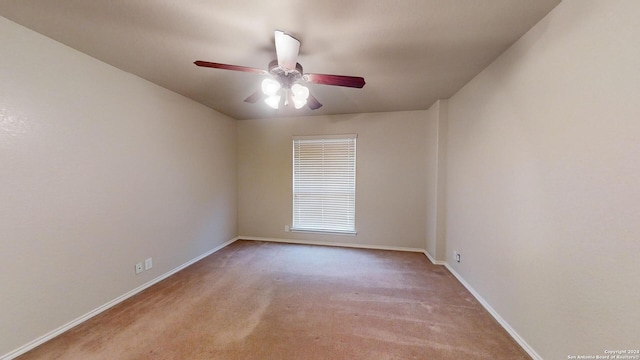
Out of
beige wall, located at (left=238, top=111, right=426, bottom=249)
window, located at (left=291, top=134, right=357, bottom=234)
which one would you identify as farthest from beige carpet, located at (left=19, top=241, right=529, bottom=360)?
window, located at (left=291, top=134, right=357, bottom=234)

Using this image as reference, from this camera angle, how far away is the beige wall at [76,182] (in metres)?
1.51

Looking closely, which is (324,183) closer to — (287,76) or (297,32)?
(287,76)

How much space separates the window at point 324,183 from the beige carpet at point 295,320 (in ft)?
3.62

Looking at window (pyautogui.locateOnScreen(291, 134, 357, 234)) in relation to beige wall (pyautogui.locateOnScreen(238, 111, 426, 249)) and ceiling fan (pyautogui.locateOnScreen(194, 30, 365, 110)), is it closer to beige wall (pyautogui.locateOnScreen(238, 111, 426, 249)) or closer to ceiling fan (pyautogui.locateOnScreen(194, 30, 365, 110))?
beige wall (pyautogui.locateOnScreen(238, 111, 426, 249))

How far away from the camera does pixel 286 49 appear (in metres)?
1.61

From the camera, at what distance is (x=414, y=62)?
6.68ft

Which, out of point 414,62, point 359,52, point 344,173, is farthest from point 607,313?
point 344,173

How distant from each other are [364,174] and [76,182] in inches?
136

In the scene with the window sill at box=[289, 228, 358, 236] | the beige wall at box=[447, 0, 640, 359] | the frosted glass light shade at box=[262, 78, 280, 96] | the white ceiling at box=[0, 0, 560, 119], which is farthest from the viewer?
the window sill at box=[289, 228, 358, 236]

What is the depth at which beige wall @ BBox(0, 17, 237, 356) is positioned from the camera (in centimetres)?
151

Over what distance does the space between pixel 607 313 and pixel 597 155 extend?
812 mm

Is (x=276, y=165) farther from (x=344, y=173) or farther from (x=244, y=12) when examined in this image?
(x=244, y=12)

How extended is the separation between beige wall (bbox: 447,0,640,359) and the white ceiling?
0.32 metres

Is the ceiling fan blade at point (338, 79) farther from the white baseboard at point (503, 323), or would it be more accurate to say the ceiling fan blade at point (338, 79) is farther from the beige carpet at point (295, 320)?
the white baseboard at point (503, 323)
